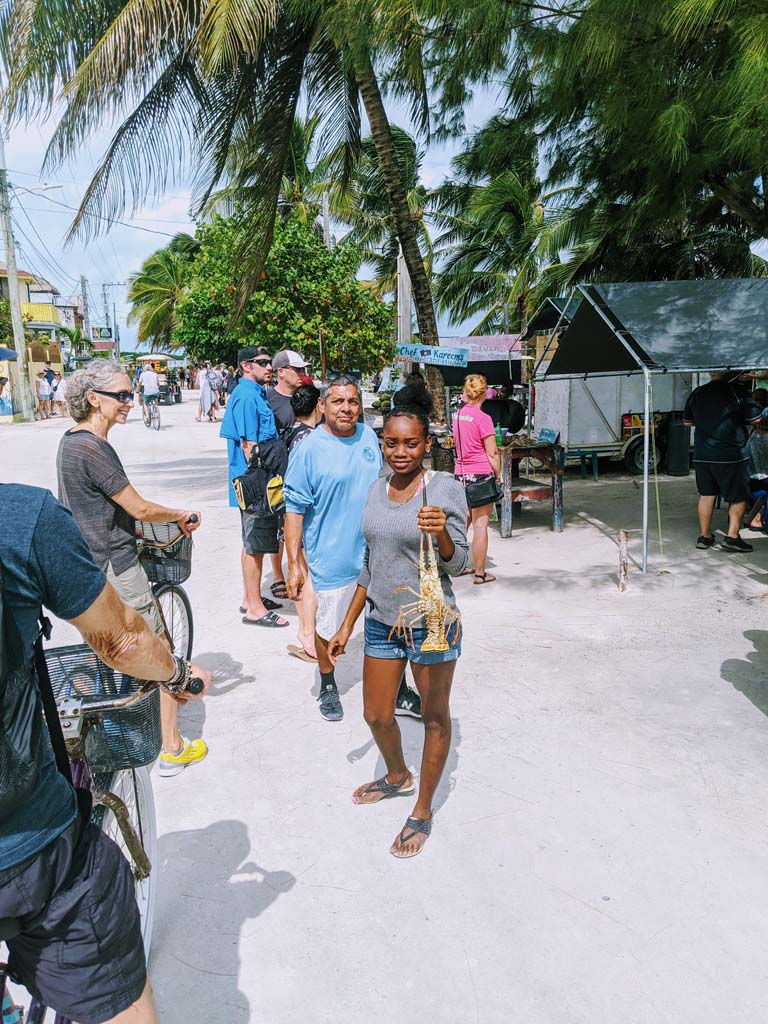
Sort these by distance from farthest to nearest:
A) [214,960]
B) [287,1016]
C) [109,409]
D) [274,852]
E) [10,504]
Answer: [109,409] < [274,852] < [214,960] < [287,1016] < [10,504]

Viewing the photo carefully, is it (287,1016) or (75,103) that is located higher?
(75,103)

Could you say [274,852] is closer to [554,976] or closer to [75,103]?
[554,976]

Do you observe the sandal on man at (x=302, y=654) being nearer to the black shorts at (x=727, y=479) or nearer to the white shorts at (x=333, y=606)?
the white shorts at (x=333, y=606)

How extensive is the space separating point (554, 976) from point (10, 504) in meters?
2.17

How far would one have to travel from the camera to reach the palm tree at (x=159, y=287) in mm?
43844

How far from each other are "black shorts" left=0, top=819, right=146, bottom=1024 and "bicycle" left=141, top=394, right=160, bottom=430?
70.2ft

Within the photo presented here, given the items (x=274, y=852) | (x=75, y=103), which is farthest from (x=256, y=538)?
(x=75, y=103)

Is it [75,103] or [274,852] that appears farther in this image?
[75,103]

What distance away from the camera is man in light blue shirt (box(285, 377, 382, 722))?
3965mm

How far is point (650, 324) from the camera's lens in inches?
294

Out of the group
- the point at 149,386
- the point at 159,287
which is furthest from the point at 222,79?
the point at 159,287

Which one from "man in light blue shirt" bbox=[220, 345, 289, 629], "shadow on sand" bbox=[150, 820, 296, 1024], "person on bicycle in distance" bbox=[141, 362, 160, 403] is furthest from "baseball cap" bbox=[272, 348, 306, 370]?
"person on bicycle in distance" bbox=[141, 362, 160, 403]

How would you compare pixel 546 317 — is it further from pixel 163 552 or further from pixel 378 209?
pixel 378 209

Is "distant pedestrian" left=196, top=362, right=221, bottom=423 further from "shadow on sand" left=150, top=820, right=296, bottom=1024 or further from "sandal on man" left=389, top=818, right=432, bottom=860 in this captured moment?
"sandal on man" left=389, top=818, right=432, bottom=860
